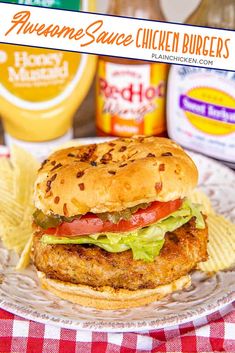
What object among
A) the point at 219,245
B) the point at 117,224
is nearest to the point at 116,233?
the point at 117,224

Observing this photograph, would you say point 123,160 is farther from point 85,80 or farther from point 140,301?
point 85,80

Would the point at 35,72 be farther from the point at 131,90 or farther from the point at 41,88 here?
the point at 131,90

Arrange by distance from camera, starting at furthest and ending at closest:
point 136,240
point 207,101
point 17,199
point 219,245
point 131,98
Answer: point 131,98
point 207,101
point 17,199
point 219,245
point 136,240

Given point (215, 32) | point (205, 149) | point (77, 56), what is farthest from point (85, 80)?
point (215, 32)

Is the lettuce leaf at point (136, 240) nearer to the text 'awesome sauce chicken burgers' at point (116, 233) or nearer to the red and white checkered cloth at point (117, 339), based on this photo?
the text 'awesome sauce chicken burgers' at point (116, 233)

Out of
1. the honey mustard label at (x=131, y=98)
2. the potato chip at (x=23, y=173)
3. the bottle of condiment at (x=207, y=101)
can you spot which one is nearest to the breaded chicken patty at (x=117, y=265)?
the potato chip at (x=23, y=173)
